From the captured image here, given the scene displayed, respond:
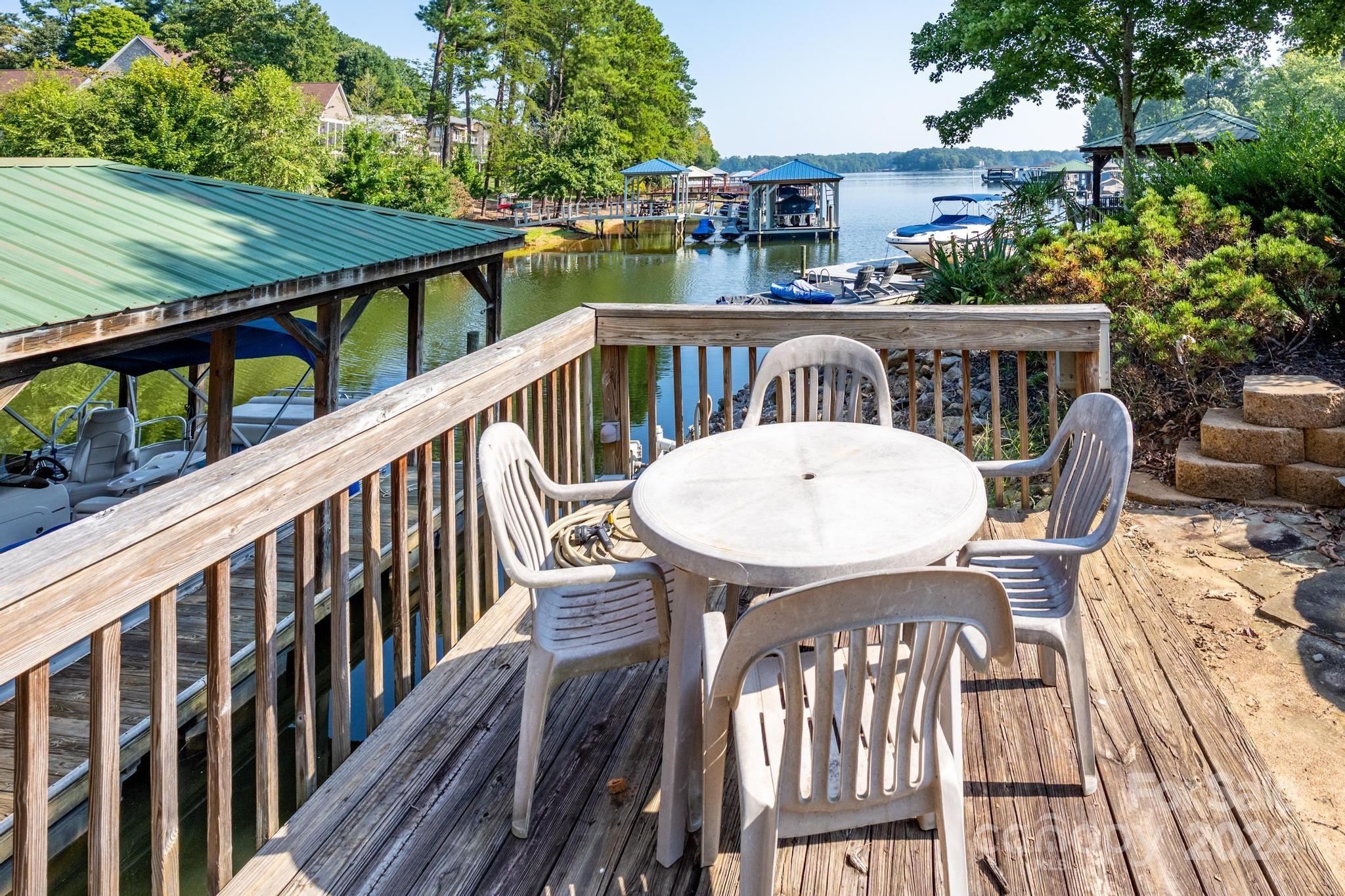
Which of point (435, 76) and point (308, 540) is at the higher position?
point (435, 76)

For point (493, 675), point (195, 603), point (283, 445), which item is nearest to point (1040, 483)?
point (493, 675)

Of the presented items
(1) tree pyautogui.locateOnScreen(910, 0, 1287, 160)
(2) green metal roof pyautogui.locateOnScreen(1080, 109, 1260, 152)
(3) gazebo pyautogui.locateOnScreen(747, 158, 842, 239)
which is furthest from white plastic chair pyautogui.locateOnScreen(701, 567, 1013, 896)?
(3) gazebo pyautogui.locateOnScreen(747, 158, 842, 239)

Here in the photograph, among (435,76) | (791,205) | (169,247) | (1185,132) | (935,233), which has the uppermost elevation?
(435,76)

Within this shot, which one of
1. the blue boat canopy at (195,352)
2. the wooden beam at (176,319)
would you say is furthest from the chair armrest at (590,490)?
the blue boat canopy at (195,352)

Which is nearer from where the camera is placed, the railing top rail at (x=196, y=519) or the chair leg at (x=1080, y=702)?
the railing top rail at (x=196, y=519)

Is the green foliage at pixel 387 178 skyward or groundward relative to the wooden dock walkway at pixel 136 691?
skyward

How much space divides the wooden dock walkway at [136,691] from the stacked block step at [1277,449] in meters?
3.86

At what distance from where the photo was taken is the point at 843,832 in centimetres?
182

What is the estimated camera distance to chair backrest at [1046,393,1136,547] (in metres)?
1.87

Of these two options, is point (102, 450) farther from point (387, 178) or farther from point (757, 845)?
point (387, 178)

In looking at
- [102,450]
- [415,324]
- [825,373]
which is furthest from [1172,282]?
[102,450]

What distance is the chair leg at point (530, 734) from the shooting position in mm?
1837

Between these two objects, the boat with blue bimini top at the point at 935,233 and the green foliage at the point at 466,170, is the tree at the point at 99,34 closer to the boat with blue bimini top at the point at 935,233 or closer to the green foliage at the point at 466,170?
the green foliage at the point at 466,170

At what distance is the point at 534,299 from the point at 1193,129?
14.3m
